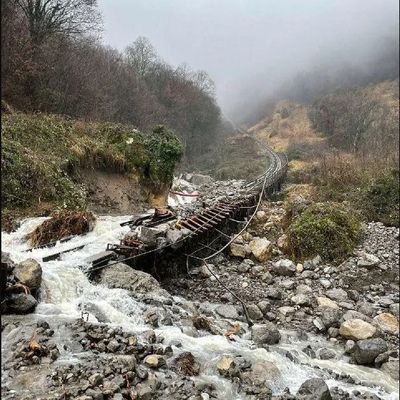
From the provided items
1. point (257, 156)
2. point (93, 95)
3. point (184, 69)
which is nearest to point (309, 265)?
point (93, 95)

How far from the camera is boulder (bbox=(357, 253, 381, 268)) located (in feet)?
39.8

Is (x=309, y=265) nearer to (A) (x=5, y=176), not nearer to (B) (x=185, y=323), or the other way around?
(B) (x=185, y=323)

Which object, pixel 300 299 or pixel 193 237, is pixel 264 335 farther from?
pixel 193 237

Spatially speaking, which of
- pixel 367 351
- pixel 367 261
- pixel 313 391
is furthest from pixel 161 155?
pixel 313 391

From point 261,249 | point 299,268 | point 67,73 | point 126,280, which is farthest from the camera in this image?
point 67,73

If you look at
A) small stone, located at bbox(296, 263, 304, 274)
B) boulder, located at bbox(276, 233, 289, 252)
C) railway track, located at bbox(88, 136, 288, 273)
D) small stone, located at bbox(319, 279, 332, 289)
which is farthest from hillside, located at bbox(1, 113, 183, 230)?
small stone, located at bbox(319, 279, 332, 289)

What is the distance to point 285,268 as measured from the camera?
11.6m

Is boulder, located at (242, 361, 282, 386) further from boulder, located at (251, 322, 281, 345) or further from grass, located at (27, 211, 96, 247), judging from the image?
grass, located at (27, 211, 96, 247)

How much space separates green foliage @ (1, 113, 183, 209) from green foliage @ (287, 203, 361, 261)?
23.6 ft

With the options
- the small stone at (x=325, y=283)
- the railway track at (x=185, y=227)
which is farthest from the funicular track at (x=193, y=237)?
the small stone at (x=325, y=283)

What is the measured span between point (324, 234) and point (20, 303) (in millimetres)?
9580

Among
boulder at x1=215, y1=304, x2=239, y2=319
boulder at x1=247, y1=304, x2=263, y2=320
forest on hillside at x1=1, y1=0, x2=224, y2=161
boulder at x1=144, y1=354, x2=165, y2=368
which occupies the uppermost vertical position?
forest on hillside at x1=1, y1=0, x2=224, y2=161

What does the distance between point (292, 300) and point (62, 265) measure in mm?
5527

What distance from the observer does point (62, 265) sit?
8.58m
